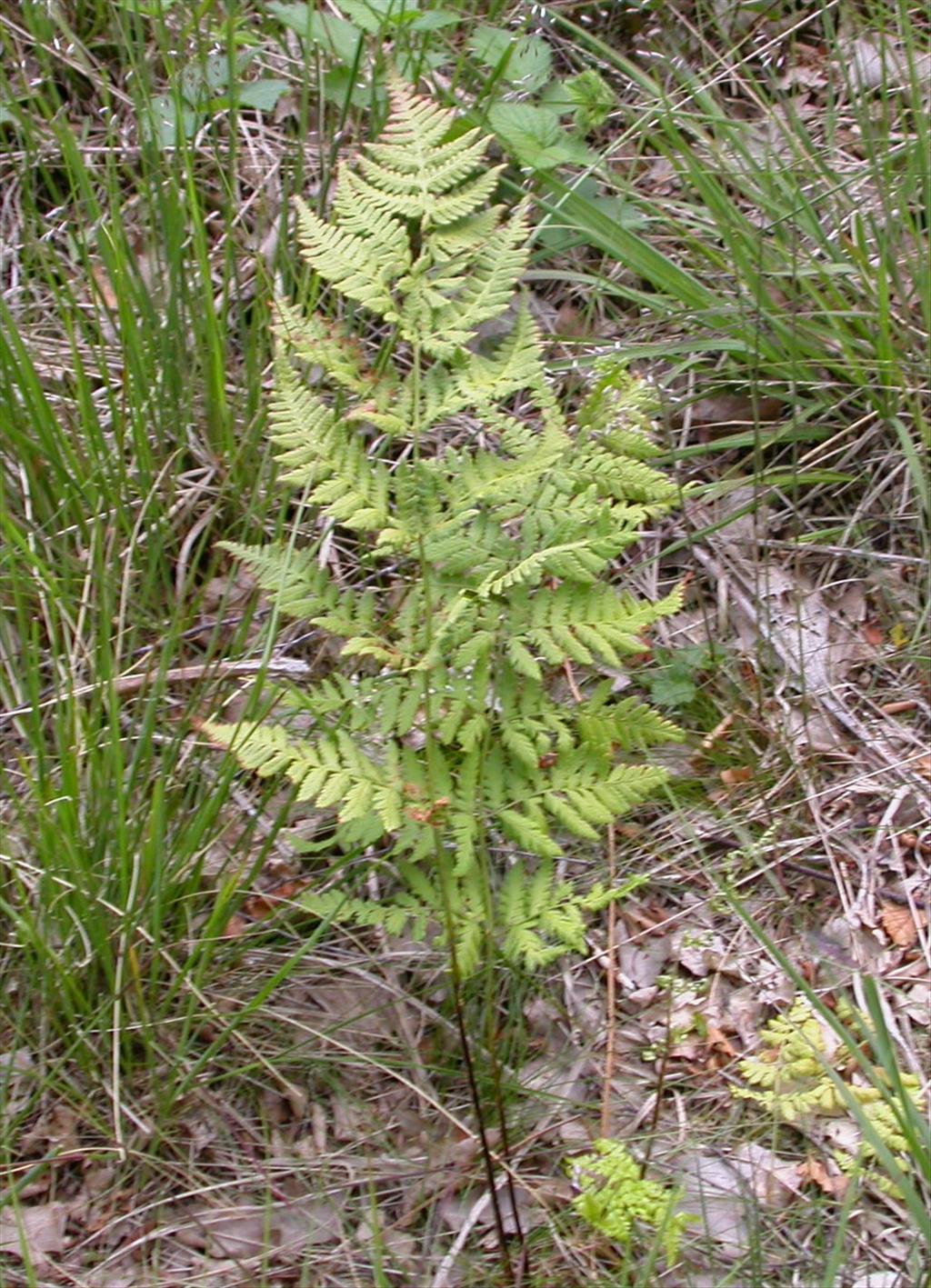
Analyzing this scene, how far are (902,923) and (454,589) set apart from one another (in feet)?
3.40

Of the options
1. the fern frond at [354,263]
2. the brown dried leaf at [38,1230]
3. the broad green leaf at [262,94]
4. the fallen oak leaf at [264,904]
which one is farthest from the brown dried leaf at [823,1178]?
the broad green leaf at [262,94]

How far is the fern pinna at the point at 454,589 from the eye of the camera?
82.9 inches

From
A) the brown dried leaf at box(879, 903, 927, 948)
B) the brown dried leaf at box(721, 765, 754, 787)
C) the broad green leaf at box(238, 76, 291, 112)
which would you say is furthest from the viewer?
the broad green leaf at box(238, 76, 291, 112)

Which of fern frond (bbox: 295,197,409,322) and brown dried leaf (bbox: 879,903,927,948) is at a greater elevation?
fern frond (bbox: 295,197,409,322)

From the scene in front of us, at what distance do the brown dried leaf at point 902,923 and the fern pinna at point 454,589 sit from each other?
59 cm

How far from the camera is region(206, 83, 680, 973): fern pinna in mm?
2105

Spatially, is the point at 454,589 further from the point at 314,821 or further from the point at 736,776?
the point at 736,776

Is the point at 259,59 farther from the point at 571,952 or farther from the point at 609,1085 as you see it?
the point at 609,1085

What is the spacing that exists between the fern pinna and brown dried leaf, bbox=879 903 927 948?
0.59 m

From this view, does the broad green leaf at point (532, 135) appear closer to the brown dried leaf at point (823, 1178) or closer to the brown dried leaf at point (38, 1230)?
the brown dried leaf at point (823, 1178)

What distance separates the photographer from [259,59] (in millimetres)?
3418

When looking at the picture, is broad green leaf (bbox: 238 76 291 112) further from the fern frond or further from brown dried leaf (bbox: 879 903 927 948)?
brown dried leaf (bbox: 879 903 927 948)

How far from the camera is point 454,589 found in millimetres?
2213

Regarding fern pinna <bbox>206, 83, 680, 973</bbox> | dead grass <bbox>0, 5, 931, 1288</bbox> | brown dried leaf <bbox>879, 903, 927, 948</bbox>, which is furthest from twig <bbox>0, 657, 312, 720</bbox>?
brown dried leaf <bbox>879, 903, 927, 948</bbox>
